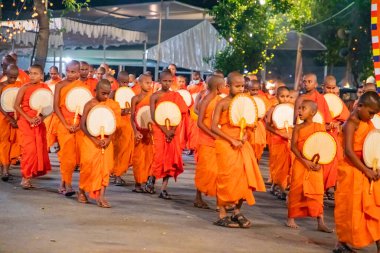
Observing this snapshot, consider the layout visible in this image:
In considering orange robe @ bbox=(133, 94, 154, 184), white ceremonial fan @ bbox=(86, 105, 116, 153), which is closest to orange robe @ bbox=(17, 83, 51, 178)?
orange robe @ bbox=(133, 94, 154, 184)

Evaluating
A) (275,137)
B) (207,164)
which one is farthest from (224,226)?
(275,137)

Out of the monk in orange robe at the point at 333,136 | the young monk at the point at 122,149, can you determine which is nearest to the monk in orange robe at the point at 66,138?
the young monk at the point at 122,149

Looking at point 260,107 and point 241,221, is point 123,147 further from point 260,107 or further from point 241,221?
point 241,221

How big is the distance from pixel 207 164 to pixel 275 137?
294 centimetres

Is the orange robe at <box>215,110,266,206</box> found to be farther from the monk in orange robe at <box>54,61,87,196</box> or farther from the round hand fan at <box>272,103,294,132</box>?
the round hand fan at <box>272,103,294,132</box>

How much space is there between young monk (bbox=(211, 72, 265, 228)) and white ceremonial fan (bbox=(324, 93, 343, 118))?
4.17 m

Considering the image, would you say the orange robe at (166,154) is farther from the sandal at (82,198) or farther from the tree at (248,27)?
the tree at (248,27)

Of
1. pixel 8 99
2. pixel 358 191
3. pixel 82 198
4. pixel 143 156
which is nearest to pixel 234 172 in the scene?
pixel 358 191

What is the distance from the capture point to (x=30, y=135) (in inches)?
523

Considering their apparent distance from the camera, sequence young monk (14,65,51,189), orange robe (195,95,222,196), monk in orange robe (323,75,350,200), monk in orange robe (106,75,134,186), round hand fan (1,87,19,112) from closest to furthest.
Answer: orange robe (195,95,222,196), monk in orange robe (323,75,350,200), young monk (14,65,51,189), round hand fan (1,87,19,112), monk in orange robe (106,75,134,186)

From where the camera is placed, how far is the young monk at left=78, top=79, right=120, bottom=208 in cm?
1177

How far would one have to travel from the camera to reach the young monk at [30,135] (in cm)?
1325

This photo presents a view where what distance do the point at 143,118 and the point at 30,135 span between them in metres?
1.94

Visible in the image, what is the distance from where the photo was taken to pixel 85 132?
1184cm
